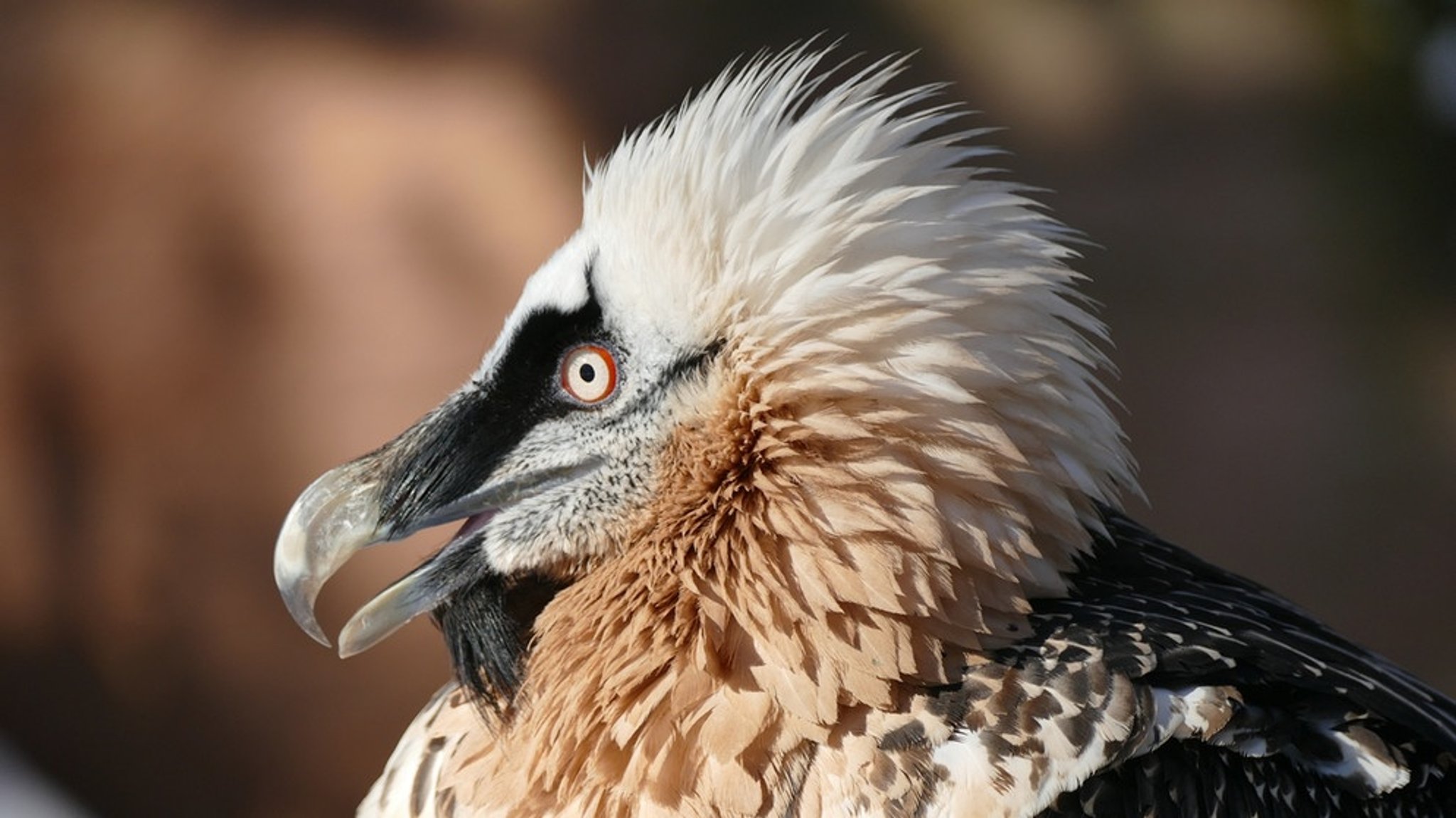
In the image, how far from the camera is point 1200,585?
2236 mm

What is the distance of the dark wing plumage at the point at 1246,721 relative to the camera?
69.4 inches

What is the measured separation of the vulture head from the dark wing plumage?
93 mm

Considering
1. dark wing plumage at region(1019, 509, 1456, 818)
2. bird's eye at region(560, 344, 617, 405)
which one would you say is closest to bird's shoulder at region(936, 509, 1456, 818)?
dark wing plumage at region(1019, 509, 1456, 818)

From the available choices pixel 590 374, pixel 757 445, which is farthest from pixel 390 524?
pixel 757 445

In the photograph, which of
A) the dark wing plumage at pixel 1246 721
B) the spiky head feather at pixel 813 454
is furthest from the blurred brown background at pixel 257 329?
the dark wing plumage at pixel 1246 721

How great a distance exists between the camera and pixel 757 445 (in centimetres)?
195

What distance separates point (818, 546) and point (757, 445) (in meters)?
0.17

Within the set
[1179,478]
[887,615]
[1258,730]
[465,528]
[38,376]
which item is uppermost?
[38,376]

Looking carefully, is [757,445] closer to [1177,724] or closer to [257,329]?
[1177,724]

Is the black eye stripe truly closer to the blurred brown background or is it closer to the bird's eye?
the bird's eye

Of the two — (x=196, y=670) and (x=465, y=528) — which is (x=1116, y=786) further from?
(x=196, y=670)

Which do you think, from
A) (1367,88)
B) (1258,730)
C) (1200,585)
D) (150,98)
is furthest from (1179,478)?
(150,98)

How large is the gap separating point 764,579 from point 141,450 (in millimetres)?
3190

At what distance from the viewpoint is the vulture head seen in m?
1.87
